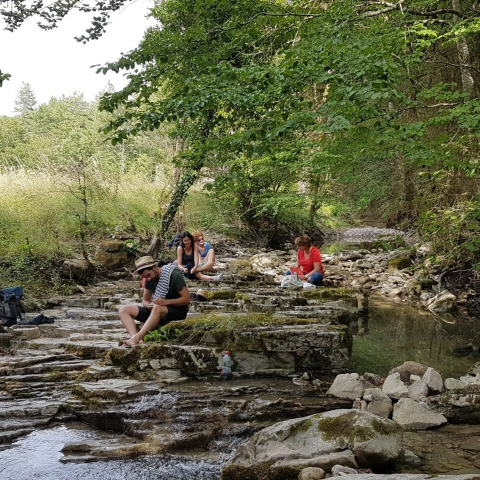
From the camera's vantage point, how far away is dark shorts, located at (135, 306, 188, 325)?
229 inches

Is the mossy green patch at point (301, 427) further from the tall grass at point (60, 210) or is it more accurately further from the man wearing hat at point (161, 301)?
the tall grass at point (60, 210)

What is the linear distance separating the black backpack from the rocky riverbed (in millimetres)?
412

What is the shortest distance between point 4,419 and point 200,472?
6.41ft

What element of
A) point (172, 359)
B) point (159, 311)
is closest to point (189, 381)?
point (172, 359)

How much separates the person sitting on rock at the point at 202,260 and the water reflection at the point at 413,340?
10.4 feet

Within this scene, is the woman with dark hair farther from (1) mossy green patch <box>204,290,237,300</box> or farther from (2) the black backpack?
(2) the black backpack

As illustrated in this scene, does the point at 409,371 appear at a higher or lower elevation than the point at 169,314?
lower

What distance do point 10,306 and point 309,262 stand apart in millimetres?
5395

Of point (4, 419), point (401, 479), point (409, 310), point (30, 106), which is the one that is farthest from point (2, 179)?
point (30, 106)

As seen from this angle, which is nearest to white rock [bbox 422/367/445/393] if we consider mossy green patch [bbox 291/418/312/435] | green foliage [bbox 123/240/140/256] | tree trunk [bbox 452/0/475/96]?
mossy green patch [bbox 291/418/312/435]

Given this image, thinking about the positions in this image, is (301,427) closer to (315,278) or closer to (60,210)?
(315,278)

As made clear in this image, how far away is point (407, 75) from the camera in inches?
338

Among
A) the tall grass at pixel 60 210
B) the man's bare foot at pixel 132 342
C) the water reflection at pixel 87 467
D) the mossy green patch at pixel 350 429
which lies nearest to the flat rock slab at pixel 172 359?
the man's bare foot at pixel 132 342

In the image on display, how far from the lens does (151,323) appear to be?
5586mm
